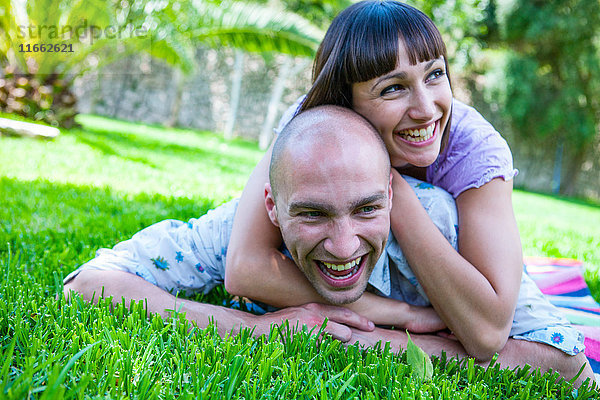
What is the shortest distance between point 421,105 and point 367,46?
34cm

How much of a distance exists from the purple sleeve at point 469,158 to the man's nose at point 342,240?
0.76 m

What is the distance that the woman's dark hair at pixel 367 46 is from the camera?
2.15 meters

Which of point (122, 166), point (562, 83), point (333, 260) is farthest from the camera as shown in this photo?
point (562, 83)

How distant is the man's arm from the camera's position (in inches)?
80.8

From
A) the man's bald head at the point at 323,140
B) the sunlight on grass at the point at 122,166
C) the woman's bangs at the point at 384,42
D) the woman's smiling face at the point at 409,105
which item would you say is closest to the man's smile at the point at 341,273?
the man's bald head at the point at 323,140

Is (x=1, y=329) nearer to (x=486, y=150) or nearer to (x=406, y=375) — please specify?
(x=406, y=375)

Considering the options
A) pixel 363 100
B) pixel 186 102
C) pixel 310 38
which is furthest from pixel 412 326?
pixel 186 102

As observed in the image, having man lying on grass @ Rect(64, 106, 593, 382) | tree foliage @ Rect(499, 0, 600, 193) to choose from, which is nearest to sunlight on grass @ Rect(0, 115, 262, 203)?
man lying on grass @ Rect(64, 106, 593, 382)

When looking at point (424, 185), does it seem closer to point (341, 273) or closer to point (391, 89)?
point (391, 89)

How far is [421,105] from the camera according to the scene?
2170 millimetres

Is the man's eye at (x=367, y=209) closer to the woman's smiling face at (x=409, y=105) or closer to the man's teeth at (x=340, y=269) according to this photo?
the man's teeth at (x=340, y=269)

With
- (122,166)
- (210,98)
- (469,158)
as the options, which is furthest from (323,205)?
(210,98)

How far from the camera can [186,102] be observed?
1570cm

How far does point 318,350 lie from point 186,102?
14689 mm
